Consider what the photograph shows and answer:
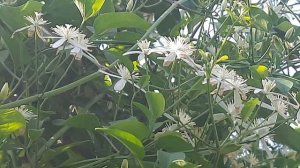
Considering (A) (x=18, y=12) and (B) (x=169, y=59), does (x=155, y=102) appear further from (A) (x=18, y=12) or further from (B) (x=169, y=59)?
(A) (x=18, y=12)

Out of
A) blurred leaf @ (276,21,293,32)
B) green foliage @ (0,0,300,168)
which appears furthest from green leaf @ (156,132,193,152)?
blurred leaf @ (276,21,293,32)

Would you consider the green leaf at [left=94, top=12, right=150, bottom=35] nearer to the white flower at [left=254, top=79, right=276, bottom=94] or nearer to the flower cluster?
the flower cluster

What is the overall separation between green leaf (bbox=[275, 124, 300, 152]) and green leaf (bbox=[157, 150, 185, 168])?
122 millimetres

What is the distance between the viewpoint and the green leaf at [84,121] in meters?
0.50

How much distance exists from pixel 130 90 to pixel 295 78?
19 centimetres

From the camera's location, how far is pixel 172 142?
0.49 metres

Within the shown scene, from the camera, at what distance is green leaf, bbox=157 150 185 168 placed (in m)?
0.45

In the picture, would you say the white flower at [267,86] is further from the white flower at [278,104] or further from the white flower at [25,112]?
the white flower at [25,112]

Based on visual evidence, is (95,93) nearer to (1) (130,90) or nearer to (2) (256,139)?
(1) (130,90)

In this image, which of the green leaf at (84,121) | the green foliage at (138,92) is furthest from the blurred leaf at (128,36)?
the green leaf at (84,121)

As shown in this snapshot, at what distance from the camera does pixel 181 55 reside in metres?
0.48

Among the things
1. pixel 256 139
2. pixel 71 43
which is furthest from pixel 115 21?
pixel 256 139

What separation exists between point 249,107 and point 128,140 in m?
0.12

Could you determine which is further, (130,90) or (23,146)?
(130,90)
